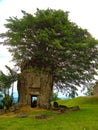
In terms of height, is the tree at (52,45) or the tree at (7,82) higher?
the tree at (52,45)

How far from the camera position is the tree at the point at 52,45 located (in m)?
45.0

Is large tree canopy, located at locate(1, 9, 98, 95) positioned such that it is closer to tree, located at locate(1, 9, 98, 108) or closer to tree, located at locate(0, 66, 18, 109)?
tree, located at locate(1, 9, 98, 108)

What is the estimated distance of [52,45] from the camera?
43125 mm

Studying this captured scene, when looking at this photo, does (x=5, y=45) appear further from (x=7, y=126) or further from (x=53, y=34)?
(x=7, y=126)

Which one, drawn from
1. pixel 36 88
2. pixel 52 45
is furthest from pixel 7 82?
pixel 52 45

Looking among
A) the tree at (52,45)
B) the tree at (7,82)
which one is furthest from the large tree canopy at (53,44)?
the tree at (7,82)

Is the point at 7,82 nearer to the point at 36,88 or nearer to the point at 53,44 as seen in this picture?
the point at 36,88

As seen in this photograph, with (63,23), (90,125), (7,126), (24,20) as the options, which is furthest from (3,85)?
(90,125)

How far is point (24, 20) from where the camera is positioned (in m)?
46.5

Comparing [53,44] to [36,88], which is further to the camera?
[36,88]

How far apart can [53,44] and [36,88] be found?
872 centimetres

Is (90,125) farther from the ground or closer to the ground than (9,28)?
closer to the ground

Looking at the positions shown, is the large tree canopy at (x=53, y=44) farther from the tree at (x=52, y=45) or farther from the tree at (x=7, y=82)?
the tree at (x=7, y=82)

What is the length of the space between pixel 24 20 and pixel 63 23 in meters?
6.54
